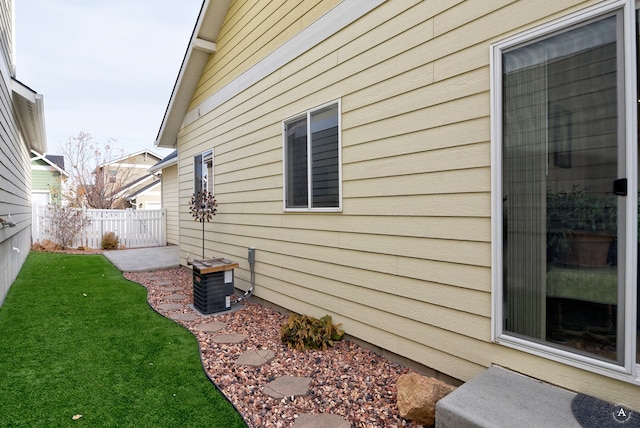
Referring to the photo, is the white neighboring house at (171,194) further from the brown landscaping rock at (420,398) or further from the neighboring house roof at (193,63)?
the brown landscaping rock at (420,398)

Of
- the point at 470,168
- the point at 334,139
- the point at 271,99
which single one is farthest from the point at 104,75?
the point at 470,168

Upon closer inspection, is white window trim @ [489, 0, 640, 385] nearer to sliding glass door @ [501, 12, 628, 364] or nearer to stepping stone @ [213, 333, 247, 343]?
sliding glass door @ [501, 12, 628, 364]

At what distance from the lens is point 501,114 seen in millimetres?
2480

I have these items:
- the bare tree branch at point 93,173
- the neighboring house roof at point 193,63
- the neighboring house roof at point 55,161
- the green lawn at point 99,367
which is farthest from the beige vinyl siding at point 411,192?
the neighboring house roof at point 55,161

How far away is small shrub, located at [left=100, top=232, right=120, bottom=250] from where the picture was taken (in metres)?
12.6

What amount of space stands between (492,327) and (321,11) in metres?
3.74

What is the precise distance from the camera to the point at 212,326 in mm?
4547

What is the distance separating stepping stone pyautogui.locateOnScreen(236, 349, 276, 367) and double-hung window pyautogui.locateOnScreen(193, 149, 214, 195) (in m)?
4.06

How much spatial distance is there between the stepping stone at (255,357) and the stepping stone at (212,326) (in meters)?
0.92

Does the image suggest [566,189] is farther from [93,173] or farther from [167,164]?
[93,173]

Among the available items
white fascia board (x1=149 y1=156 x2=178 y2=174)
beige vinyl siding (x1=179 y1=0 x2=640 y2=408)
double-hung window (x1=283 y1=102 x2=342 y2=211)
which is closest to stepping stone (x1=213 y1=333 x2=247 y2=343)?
beige vinyl siding (x1=179 y1=0 x2=640 y2=408)

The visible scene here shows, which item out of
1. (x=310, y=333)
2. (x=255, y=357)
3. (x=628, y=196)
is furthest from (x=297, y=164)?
(x=628, y=196)

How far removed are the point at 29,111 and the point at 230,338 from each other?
8.04 m

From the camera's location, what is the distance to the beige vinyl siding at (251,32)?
457 cm
